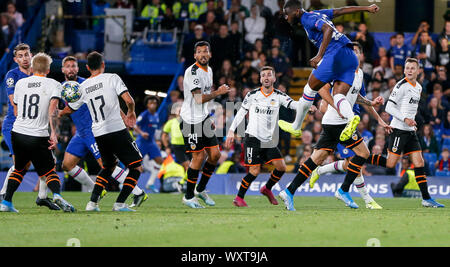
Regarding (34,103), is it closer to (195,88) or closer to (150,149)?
(195,88)

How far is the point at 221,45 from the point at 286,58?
1.99m

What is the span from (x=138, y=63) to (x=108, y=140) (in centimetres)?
1373

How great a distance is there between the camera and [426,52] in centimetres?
2188

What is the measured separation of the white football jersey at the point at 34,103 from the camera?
10.8 meters

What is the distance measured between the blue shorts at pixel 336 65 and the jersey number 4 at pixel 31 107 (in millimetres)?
3965

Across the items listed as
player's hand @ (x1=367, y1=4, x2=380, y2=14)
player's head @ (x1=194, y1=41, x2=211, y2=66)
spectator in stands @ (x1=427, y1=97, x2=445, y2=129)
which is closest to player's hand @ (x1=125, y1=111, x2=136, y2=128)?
player's head @ (x1=194, y1=41, x2=211, y2=66)

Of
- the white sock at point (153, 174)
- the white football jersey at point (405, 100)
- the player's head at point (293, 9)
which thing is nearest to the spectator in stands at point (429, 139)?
the white sock at point (153, 174)

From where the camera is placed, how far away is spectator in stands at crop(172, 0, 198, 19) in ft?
82.9

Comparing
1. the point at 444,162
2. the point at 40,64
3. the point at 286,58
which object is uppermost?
the point at 40,64

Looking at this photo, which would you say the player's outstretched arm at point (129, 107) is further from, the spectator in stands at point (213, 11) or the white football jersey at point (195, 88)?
the spectator in stands at point (213, 11)

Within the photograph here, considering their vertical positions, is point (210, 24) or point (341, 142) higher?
point (210, 24)

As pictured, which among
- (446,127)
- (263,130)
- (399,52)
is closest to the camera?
(263,130)

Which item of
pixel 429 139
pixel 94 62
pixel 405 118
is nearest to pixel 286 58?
pixel 429 139
